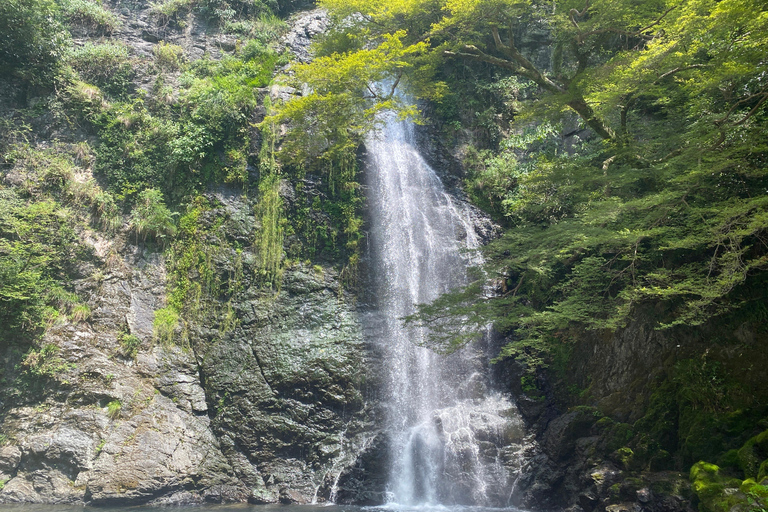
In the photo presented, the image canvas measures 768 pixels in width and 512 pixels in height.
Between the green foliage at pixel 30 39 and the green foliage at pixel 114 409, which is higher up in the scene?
the green foliage at pixel 30 39

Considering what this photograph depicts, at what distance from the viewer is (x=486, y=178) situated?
627 inches

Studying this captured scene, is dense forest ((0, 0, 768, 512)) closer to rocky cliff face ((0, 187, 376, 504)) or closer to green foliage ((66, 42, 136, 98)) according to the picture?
green foliage ((66, 42, 136, 98))

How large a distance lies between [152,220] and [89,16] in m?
9.21

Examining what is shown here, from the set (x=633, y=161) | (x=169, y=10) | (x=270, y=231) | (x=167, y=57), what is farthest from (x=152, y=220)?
(x=633, y=161)

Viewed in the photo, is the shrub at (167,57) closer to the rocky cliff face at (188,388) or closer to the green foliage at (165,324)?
the rocky cliff face at (188,388)

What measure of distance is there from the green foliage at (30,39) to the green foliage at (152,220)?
16.2 feet

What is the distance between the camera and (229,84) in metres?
16.1

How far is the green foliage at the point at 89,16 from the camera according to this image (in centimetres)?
1683

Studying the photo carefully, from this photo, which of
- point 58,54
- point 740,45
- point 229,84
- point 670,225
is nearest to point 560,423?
point 670,225

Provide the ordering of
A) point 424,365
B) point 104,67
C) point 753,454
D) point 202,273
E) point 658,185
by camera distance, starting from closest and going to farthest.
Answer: point 753,454
point 658,185
point 424,365
point 202,273
point 104,67

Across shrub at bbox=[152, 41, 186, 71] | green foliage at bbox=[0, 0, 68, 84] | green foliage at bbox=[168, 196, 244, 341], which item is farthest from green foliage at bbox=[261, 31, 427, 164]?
green foliage at bbox=[0, 0, 68, 84]

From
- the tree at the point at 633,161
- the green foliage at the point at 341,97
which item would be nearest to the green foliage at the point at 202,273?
the green foliage at the point at 341,97

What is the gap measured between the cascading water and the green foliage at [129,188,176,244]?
591 centimetres

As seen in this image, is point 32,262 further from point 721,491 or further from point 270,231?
point 721,491
